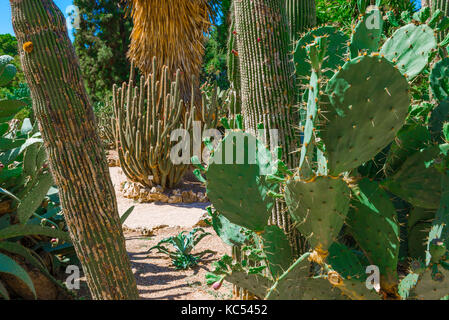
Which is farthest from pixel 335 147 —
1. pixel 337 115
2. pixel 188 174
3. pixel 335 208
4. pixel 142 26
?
pixel 142 26

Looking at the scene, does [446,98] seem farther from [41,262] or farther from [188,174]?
[188,174]

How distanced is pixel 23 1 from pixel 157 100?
199 inches

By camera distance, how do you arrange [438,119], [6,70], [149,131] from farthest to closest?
[149,131]
[6,70]
[438,119]

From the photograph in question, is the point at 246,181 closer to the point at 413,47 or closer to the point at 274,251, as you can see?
the point at 274,251

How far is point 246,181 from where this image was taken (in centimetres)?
181

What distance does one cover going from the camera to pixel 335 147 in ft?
4.90

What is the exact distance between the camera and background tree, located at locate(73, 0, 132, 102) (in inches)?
694

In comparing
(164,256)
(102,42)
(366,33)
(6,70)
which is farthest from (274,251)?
(102,42)

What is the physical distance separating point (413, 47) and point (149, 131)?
4953mm

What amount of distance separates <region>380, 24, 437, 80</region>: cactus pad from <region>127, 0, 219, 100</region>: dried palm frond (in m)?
5.97

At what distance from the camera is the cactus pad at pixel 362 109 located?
4.73ft

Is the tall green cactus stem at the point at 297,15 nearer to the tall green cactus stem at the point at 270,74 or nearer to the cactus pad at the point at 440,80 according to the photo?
the tall green cactus stem at the point at 270,74
